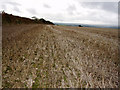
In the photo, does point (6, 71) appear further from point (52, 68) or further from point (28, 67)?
point (52, 68)

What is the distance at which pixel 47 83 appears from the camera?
3279 mm

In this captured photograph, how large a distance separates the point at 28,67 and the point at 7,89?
127cm

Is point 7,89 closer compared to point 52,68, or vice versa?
point 7,89

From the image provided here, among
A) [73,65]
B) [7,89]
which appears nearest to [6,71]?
[7,89]

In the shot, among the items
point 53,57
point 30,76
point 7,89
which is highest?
point 53,57

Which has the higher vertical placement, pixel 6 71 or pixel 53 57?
pixel 53 57

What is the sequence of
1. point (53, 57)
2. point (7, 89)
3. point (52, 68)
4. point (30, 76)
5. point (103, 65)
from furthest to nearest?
1. point (53, 57)
2. point (103, 65)
3. point (52, 68)
4. point (30, 76)
5. point (7, 89)

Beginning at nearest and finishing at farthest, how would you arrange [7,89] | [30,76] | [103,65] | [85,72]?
[7,89]
[30,76]
[85,72]
[103,65]

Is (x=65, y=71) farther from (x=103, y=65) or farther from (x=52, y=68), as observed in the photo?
(x=103, y=65)

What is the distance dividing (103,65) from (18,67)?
423 cm

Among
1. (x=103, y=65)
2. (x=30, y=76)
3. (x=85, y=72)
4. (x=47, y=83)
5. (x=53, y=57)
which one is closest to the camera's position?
(x=47, y=83)

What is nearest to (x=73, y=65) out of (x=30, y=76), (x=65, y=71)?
(x=65, y=71)

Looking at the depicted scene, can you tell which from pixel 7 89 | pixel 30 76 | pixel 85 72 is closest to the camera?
pixel 7 89

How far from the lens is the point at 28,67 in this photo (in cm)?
418
